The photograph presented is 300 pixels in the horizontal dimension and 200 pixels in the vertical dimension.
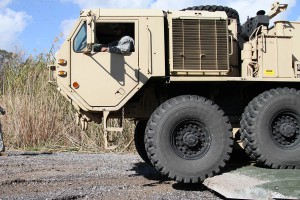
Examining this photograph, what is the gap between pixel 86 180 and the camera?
22.8ft

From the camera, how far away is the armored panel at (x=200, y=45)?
20.5ft

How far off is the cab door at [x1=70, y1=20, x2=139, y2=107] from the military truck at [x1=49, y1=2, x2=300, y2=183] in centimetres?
1

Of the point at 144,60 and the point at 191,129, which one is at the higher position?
the point at 144,60

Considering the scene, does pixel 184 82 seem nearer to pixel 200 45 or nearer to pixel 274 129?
pixel 200 45

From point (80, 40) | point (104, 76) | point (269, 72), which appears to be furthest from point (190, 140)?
point (80, 40)

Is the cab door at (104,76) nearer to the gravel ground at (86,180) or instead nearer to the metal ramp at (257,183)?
the gravel ground at (86,180)

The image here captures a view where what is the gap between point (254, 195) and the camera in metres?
4.93

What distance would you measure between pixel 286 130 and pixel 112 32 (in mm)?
2961

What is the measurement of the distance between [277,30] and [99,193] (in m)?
3.74

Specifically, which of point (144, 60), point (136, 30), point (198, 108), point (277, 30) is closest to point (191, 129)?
point (198, 108)

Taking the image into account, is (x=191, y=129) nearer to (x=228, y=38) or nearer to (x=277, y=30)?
(x=228, y=38)

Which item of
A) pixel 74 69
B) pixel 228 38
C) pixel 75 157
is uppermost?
pixel 228 38

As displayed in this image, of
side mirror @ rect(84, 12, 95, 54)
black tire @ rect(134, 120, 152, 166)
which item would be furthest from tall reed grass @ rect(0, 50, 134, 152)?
side mirror @ rect(84, 12, 95, 54)

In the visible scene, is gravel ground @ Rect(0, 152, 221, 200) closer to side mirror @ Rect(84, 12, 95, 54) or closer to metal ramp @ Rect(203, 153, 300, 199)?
metal ramp @ Rect(203, 153, 300, 199)
